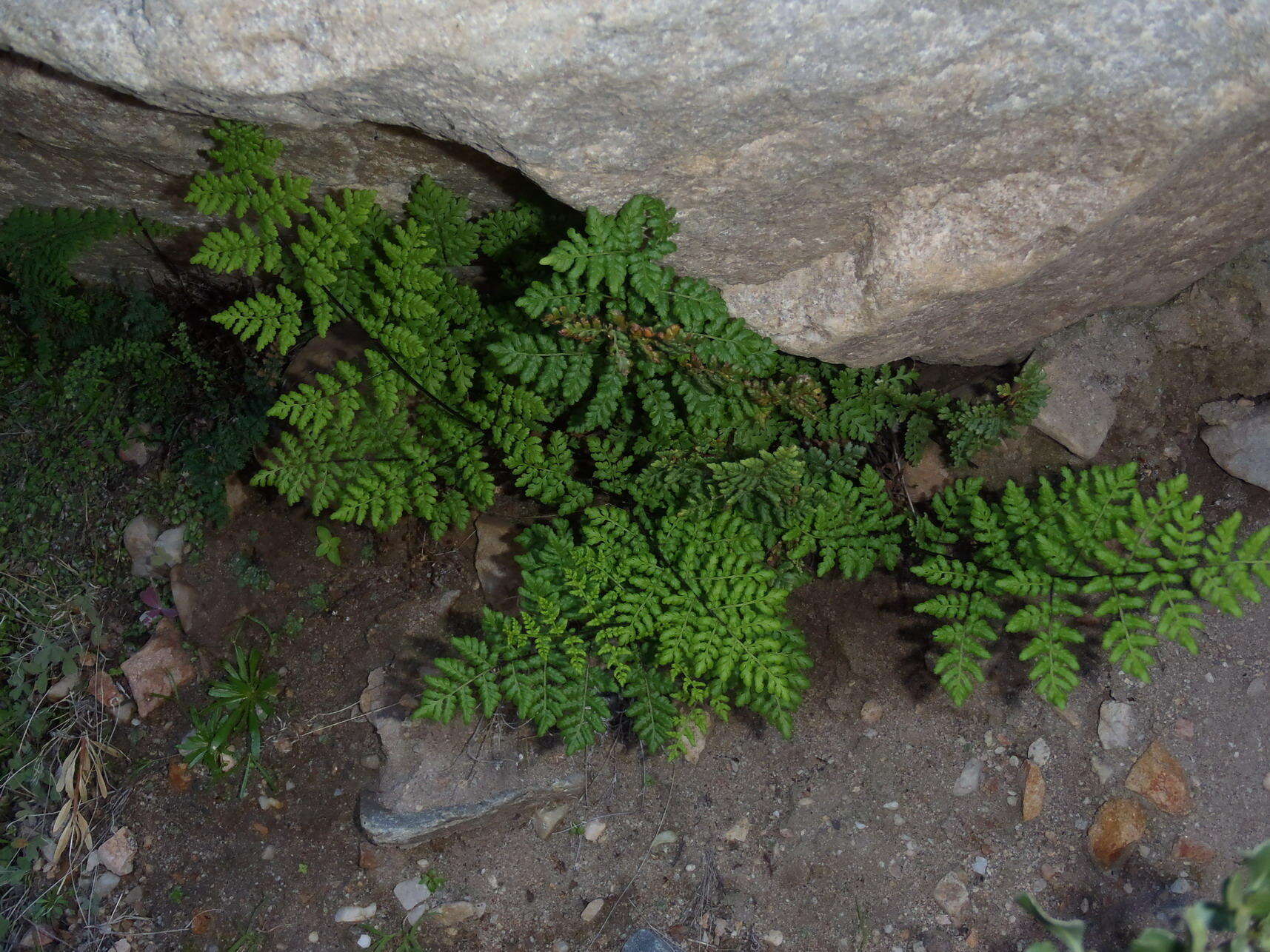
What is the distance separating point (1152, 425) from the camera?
12.6 ft

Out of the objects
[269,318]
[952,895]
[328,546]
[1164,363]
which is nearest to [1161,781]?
[952,895]

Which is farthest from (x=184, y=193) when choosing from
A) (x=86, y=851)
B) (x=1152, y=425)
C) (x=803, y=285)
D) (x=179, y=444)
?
(x=1152, y=425)

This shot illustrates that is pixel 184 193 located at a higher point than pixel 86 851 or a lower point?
higher

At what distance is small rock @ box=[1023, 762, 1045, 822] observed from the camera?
3.52 m

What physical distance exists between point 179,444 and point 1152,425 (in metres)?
4.78

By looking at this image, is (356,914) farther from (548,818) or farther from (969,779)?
(969,779)

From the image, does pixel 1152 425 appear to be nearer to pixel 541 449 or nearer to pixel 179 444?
pixel 541 449

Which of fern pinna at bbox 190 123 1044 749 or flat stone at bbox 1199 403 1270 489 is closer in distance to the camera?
fern pinna at bbox 190 123 1044 749

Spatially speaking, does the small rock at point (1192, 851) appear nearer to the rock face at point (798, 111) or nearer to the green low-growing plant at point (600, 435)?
the green low-growing plant at point (600, 435)

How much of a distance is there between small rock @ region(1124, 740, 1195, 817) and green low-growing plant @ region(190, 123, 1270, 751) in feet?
1.73

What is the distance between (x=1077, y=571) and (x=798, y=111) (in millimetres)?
1849

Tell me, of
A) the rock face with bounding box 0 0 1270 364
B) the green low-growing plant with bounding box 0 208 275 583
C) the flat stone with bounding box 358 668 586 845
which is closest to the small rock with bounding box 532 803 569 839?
the flat stone with bounding box 358 668 586 845

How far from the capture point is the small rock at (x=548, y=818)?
150 inches

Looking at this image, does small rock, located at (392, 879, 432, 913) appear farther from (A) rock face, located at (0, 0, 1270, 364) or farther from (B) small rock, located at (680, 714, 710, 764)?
(A) rock face, located at (0, 0, 1270, 364)
